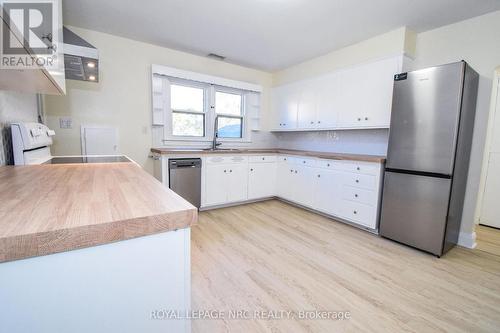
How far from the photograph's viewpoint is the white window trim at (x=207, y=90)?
3320 mm

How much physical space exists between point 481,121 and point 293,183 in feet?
7.31

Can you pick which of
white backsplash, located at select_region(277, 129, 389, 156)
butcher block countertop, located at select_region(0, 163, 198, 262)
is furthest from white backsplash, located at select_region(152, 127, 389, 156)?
butcher block countertop, located at select_region(0, 163, 198, 262)

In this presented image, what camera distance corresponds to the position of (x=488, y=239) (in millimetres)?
2613

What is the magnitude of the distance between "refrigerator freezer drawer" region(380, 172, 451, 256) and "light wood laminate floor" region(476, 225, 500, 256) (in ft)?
2.44

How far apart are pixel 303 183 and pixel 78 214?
3.11 meters

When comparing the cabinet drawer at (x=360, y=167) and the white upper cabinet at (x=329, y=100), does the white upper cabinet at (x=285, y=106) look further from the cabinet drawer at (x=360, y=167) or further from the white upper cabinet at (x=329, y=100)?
the cabinet drawer at (x=360, y=167)

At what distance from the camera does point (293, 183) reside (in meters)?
3.59

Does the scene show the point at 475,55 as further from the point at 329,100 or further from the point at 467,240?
the point at 467,240

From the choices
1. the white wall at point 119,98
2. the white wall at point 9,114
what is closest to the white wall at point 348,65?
the white wall at point 119,98

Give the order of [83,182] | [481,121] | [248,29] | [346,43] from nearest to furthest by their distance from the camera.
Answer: [83,182]
[481,121]
[248,29]
[346,43]

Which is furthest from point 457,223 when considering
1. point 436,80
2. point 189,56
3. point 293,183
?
point 189,56

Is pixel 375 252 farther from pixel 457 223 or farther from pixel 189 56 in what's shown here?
pixel 189 56

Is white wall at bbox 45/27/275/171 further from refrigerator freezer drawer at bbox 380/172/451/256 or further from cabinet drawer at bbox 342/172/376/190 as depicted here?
refrigerator freezer drawer at bbox 380/172/451/256

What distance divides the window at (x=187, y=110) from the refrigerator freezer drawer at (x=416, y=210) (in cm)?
279
